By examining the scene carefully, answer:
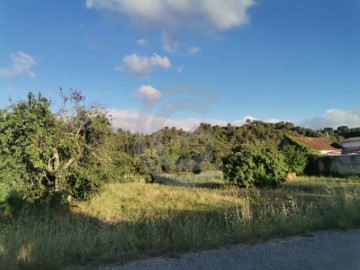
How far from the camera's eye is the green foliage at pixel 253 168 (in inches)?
1011

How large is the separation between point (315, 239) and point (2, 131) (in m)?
12.1

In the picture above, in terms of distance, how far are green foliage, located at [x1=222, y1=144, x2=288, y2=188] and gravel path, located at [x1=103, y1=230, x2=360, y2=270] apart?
1832 centimetres

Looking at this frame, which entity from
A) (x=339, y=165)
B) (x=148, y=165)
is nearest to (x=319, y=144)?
(x=339, y=165)

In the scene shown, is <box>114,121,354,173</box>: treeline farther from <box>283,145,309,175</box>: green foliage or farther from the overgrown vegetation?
the overgrown vegetation

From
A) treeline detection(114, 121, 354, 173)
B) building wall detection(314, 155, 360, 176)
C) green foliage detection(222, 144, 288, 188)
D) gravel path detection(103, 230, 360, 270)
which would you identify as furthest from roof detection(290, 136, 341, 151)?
gravel path detection(103, 230, 360, 270)

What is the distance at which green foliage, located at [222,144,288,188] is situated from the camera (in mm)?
25688

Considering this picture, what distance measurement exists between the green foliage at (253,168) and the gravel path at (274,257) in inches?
721

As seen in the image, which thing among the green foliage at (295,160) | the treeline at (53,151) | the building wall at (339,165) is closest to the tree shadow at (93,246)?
the treeline at (53,151)

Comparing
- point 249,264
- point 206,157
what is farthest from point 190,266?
point 206,157

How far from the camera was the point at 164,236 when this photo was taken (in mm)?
7609

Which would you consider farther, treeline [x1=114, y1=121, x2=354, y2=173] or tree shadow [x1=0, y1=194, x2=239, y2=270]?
treeline [x1=114, y1=121, x2=354, y2=173]

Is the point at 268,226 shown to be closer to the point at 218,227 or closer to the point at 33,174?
the point at 218,227

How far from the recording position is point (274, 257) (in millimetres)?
6266

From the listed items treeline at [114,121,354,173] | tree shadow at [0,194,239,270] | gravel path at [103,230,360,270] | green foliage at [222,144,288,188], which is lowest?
gravel path at [103,230,360,270]
